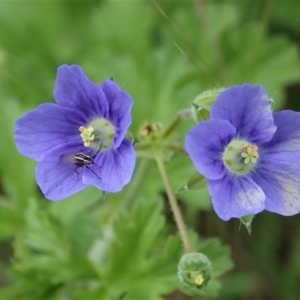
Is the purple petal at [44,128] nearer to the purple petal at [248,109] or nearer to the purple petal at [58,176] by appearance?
the purple petal at [58,176]

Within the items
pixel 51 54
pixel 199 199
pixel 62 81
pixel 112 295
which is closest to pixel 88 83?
pixel 62 81

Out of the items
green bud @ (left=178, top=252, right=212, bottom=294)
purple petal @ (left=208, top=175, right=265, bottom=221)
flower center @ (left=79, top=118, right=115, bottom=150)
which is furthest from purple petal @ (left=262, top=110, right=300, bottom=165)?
flower center @ (left=79, top=118, right=115, bottom=150)

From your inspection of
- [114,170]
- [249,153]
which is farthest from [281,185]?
[114,170]

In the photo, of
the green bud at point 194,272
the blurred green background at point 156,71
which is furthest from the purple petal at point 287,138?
the blurred green background at point 156,71

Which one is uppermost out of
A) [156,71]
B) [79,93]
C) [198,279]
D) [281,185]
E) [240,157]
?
[156,71]

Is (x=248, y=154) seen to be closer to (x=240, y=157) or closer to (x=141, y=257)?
(x=240, y=157)

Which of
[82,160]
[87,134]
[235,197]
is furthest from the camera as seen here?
[87,134]

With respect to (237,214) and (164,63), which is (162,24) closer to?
(164,63)
